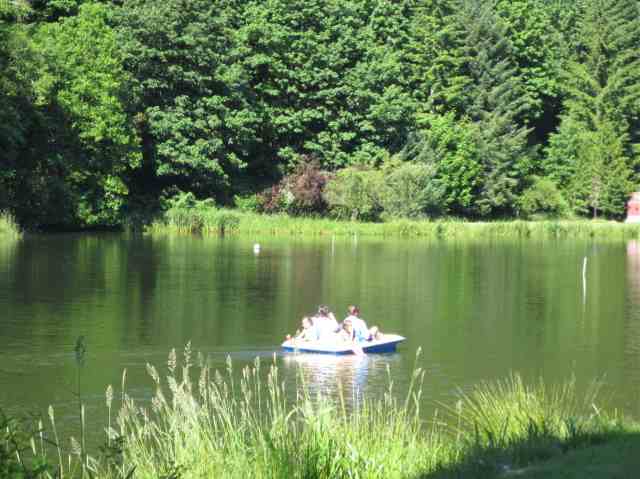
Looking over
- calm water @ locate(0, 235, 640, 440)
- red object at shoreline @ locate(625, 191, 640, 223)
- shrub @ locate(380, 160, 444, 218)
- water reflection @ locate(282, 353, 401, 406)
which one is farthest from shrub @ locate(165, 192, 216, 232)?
water reflection @ locate(282, 353, 401, 406)

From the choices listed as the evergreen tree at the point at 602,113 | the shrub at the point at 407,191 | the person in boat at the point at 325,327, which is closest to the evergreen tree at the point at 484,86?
the evergreen tree at the point at 602,113

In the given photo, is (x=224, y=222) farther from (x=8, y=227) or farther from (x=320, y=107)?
(x=8, y=227)

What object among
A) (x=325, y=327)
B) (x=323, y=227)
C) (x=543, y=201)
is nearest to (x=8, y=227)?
(x=323, y=227)

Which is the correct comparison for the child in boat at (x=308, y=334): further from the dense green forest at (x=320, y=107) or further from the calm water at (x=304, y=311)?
the dense green forest at (x=320, y=107)

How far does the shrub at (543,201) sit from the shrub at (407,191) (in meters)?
11.2

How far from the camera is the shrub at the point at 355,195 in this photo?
58.1 metres

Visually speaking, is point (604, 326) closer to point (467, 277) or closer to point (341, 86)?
point (467, 277)

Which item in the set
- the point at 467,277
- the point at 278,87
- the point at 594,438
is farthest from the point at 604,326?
the point at 278,87

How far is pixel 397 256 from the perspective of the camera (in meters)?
42.3

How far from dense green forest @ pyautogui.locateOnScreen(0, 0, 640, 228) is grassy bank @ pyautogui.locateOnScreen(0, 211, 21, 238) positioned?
1.89 meters

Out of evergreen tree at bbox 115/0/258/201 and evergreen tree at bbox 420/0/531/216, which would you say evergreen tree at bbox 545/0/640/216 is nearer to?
evergreen tree at bbox 420/0/531/216

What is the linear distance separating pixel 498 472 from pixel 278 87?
5731 centimetres

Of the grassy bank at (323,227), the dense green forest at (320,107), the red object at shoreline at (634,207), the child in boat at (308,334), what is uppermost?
the dense green forest at (320,107)

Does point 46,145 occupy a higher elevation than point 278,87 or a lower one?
lower
